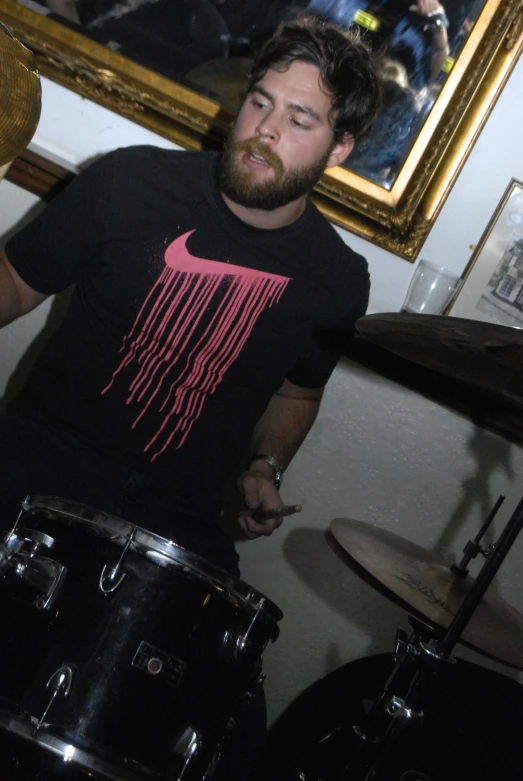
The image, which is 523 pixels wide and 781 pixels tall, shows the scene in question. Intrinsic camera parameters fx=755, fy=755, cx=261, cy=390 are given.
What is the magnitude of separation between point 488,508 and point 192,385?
717 millimetres

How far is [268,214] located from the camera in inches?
55.7

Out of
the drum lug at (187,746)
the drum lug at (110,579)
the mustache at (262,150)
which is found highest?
the mustache at (262,150)

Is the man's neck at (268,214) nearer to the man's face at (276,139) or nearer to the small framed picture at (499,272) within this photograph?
the man's face at (276,139)

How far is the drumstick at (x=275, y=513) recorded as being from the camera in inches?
44.1

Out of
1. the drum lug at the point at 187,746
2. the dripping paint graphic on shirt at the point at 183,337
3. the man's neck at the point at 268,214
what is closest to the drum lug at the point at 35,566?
the drum lug at the point at 187,746

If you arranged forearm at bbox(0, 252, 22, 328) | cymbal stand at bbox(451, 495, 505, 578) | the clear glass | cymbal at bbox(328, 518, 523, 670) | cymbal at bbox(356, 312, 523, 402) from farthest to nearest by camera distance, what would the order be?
the clear glass, forearm at bbox(0, 252, 22, 328), cymbal stand at bbox(451, 495, 505, 578), cymbal at bbox(328, 518, 523, 670), cymbal at bbox(356, 312, 523, 402)

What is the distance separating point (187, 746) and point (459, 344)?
63 cm

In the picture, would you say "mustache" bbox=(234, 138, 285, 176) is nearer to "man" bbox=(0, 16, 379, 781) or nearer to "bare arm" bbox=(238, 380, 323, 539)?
"man" bbox=(0, 16, 379, 781)

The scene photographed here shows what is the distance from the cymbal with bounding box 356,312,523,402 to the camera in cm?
87

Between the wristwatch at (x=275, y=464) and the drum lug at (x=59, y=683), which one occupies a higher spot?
the wristwatch at (x=275, y=464)

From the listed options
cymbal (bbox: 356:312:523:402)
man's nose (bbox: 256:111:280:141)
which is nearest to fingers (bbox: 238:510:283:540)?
cymbal (bbox: 356:312:523:402)

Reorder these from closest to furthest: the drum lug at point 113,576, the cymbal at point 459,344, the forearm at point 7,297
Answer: the cymbal at point 459,344 → the drum lug at point 113,576 → the forearm at point 7,297

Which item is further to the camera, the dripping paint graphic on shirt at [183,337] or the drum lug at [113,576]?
the dripping paint graphic on shirt at [183,337]

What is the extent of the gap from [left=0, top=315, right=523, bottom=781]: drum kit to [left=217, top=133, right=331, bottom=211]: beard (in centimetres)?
45
